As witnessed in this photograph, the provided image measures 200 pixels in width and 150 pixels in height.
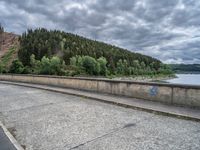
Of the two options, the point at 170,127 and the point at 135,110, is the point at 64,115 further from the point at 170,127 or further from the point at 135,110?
the point at 170,127

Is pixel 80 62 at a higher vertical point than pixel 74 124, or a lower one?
higher

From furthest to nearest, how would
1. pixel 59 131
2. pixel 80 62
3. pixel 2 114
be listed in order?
pixel 80 62, pixel 2 114, pixel 59 131

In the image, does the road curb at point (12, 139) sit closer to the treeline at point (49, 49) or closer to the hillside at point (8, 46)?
the treeline at point (49, 49)

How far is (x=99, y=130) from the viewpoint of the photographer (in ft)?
18.7

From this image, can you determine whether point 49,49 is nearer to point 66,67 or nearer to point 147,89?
point 66,67

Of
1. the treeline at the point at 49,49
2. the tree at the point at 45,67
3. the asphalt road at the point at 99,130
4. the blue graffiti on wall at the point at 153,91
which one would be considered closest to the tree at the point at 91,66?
the treeline at the point at 49,49

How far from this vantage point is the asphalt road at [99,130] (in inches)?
183

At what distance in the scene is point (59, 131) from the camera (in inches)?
224

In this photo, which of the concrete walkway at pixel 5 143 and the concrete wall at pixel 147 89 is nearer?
the concrete walkway at pixel 5 143

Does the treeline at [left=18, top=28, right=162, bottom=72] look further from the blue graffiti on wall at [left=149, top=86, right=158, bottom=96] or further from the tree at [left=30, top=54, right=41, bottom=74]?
the blue graffiti on wall at [left=149, top=86, right=158, bottom=96]

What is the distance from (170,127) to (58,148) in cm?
321

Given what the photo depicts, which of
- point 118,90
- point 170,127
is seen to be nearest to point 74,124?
point 170,127

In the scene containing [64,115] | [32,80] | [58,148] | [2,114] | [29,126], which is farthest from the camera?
[32,80]

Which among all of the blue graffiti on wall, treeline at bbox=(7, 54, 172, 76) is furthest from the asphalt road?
treeline at bbox=(7, 54, 172, 76)
